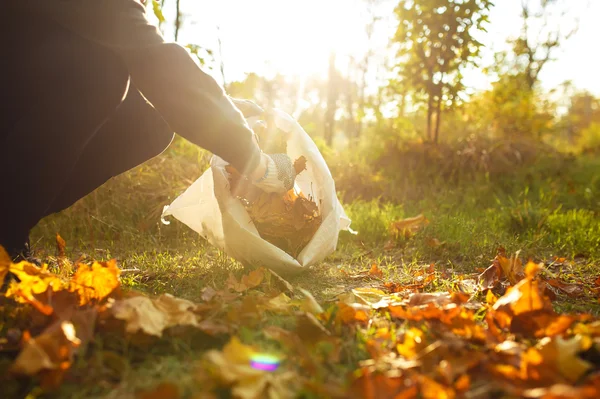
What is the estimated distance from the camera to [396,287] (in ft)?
4.86

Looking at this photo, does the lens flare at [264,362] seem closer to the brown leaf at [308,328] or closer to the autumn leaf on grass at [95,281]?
the brown leaf at [308,328]

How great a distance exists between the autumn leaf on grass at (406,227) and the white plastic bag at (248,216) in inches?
16.0

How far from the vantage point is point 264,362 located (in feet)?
2.68

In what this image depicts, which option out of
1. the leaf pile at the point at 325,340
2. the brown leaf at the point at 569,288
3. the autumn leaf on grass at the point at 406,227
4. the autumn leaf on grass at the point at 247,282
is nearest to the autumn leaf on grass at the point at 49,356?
the leaf pile at the point at 325,340

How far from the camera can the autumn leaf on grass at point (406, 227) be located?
7.79ft

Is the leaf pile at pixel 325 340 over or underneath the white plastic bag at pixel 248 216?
underneath

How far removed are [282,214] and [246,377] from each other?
1063mm

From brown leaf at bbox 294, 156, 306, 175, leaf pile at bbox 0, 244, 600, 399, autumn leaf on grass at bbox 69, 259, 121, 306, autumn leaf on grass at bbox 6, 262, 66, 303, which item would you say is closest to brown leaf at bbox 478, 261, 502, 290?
leaf pile at bbox 0, 244, 600, 399

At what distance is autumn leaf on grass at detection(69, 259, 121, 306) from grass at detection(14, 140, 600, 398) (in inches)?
6.7

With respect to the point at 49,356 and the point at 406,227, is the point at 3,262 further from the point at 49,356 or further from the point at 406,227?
the point at 406,227

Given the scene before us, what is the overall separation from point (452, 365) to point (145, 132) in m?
1.51

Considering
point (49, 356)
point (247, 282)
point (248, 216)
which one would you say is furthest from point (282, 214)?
point (49, 356)

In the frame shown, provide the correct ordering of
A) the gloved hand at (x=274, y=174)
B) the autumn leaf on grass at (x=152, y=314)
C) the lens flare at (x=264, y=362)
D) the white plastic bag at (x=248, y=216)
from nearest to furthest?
the lens flare at (x=264, y=362)
the autumn leaf on grass at (x=152, y=314)
the gloved hand at (x=274, y=174)
the white plastic bag at (x=248, y=216)

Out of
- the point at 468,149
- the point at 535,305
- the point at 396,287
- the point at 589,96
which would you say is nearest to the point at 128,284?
the point at 396,287
